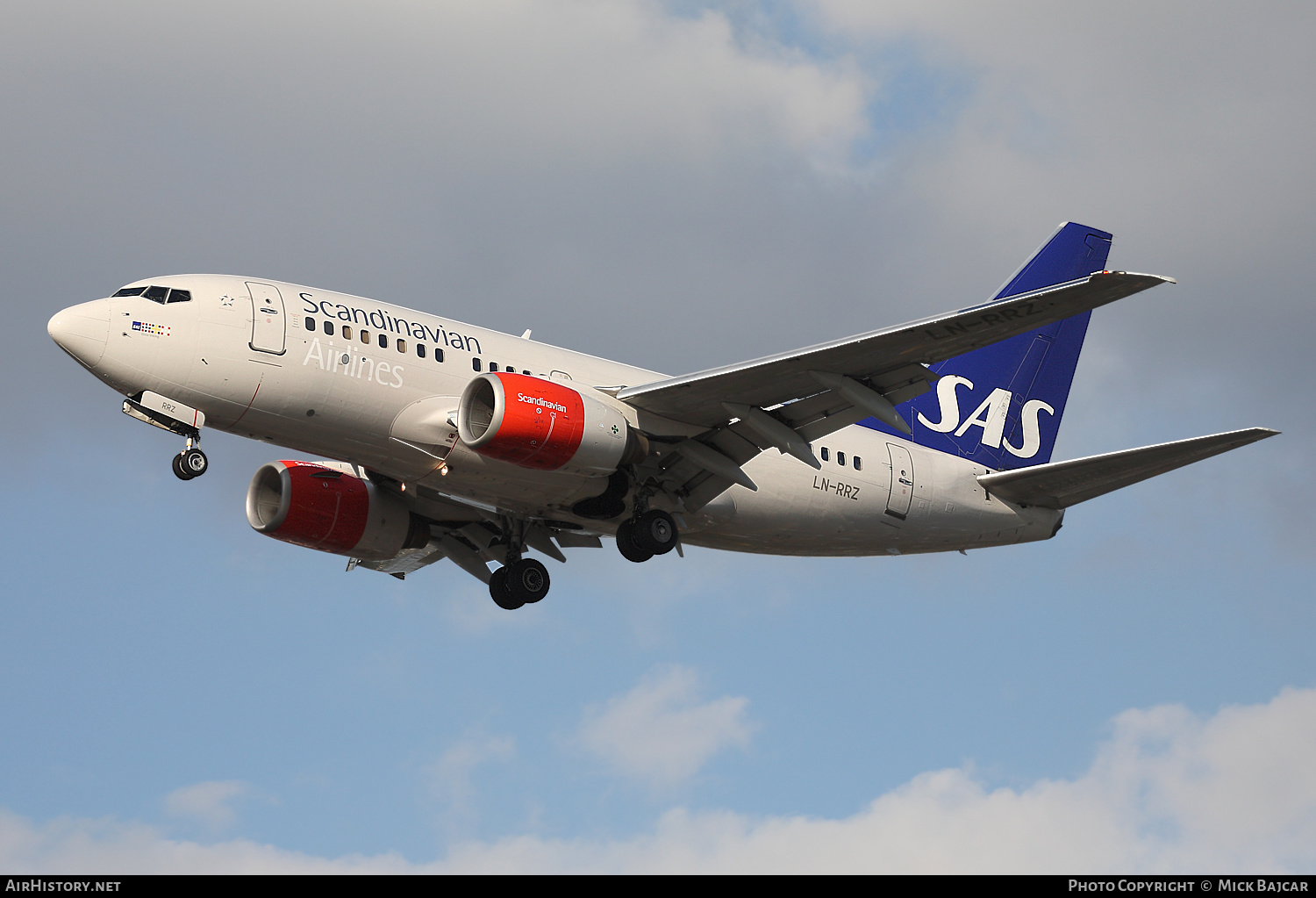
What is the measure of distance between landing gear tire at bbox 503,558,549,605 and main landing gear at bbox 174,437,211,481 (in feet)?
28.4

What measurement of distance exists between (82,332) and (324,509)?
26.0 feet

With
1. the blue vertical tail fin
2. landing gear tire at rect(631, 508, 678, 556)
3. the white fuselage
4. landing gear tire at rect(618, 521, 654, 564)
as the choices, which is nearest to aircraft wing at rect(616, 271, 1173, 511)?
the white fuselage

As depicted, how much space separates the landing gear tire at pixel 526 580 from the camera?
33.5m

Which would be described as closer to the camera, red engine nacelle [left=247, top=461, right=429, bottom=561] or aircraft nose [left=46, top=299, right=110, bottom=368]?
aircraft nose [left=46, top=299, right=110, bottom=368]

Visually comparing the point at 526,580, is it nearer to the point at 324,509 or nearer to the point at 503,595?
the point at 503,595

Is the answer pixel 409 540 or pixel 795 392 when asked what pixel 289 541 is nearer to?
pixel 409 540

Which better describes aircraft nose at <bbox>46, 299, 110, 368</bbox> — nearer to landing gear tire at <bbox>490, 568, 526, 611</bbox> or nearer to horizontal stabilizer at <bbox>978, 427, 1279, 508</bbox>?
landing gear tire at <bbox>490, 568, 526, 611</bbox>

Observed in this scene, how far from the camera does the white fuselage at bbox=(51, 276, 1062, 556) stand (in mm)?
26500

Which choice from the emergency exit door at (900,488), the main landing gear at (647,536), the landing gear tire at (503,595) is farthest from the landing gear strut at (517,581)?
the emergency exit door at (900,488)

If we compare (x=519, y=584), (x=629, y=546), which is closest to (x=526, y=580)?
(x=519, y=584)

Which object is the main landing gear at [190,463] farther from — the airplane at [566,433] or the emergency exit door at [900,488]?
the emergency exit door at [900,488]

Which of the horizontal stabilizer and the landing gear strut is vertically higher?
the horizontal stabilizer

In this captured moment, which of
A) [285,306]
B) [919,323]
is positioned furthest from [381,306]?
[919,323]

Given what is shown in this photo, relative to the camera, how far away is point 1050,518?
3366 cm
